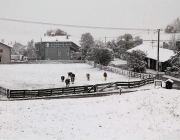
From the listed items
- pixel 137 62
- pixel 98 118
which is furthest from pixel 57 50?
pixel 98 118

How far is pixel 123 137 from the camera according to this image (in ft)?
45.7

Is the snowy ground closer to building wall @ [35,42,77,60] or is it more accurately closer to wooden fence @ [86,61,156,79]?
wooden fence @ [86,61,156,79]

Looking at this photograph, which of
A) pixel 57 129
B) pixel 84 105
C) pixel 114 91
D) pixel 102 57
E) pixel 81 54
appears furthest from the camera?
pixel 81 54

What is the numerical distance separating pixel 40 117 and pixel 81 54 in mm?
78743

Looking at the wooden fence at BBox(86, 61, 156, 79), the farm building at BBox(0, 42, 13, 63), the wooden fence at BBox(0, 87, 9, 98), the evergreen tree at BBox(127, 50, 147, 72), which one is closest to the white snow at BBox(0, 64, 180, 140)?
the wooden fence at BBox(0, 87, 9, 98)

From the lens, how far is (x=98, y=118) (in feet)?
56.3

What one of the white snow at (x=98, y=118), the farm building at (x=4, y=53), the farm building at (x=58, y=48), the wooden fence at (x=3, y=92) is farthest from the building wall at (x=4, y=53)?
the white snow at (x=98, y=118)

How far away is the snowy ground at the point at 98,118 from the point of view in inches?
561

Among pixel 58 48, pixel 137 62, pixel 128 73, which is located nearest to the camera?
pixel 137 62

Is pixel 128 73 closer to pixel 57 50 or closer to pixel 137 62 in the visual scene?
pixel 137 62

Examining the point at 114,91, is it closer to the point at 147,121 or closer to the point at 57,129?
the point at 147,121

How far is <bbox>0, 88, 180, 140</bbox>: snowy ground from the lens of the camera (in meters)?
14.3

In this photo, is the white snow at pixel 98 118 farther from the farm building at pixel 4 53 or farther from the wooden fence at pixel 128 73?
the farm building at pixel 4 53

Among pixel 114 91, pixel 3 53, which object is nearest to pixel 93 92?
pixel 114 91
